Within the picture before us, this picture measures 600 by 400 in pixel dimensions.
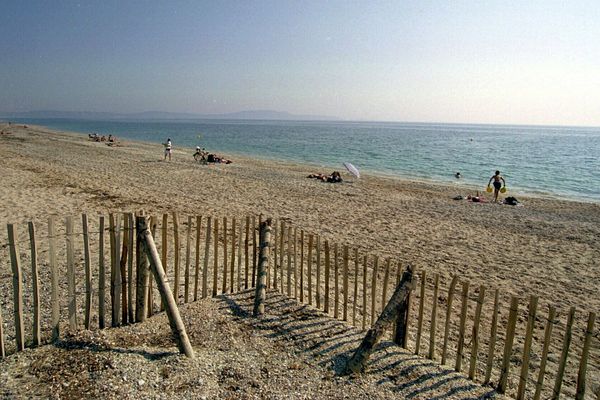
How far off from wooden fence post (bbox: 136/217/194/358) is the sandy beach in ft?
10.6

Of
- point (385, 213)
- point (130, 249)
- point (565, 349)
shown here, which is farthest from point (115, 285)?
point (385, 213)

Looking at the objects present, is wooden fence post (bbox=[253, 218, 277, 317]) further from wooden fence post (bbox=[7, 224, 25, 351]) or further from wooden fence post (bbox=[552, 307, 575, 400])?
wooden fence post (bbox=[552, 307, 575, 400])

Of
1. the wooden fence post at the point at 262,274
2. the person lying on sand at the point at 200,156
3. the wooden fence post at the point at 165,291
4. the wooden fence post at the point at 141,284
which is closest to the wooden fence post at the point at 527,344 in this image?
the wooden fence post at the point at 262,274

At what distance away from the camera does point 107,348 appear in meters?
4.33

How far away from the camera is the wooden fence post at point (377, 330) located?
14.1ft

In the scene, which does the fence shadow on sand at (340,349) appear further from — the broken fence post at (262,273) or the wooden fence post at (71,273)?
the wooden fence post at (71,273)

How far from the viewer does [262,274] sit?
→ 18.5 feet

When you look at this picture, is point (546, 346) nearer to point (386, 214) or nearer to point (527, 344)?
point (527, 344)

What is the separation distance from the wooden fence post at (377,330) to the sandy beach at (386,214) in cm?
125

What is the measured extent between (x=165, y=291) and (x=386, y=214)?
1049 centimetres

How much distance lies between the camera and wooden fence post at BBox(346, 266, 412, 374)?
169 inches

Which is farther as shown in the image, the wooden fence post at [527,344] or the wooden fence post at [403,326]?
the wooden fence post at [403,326]

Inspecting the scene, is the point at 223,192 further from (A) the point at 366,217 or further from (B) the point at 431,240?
(B) the point at 431,240

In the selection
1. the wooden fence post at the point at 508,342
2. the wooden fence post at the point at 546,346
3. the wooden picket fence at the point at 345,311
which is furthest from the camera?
the wooden picket fence at the point at 345,311
